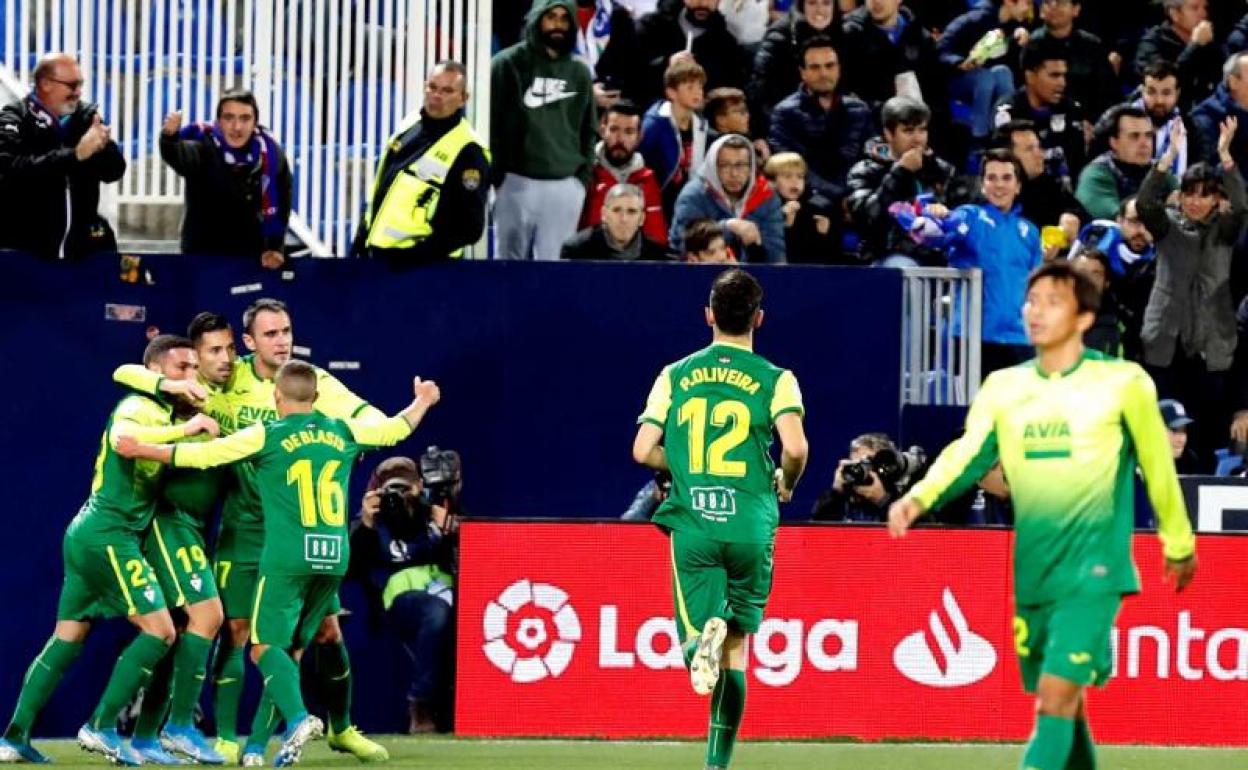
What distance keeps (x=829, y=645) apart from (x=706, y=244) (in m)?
2.58

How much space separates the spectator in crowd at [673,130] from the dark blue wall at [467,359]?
220 cm

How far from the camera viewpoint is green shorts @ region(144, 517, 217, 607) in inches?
528

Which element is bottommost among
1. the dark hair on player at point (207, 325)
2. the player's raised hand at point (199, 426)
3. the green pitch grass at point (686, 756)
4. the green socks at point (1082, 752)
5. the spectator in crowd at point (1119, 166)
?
the green pitch grass at point (686, 756)

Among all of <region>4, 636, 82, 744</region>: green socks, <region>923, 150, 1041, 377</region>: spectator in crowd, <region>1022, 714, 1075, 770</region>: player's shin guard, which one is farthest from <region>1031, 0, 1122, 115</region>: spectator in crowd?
<region>1022, 714, 1075, 770</region>: player's shin guard

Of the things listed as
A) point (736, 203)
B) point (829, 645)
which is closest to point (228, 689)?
point (829, 645)

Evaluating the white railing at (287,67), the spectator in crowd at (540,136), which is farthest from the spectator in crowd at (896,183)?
the white railing at (287,67)

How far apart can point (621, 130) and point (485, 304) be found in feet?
6.50

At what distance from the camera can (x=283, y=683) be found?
41.2ft

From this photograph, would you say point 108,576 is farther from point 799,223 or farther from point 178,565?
point 799,223

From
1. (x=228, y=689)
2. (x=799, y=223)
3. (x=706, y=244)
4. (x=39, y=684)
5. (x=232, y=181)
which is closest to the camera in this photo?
(x=39, y=684)

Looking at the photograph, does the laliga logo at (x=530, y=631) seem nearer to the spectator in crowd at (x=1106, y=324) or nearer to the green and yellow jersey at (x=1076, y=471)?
the spectator in crowd at (x=1106, y=324)

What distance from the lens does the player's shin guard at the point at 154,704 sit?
13477 millimetres

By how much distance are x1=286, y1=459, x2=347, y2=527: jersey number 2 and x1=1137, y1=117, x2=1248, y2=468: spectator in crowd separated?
605 cm

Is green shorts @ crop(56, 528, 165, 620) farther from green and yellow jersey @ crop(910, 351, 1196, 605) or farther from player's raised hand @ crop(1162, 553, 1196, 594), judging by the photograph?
player's raised hand @ crop(1162, 553, 1196, 594)
